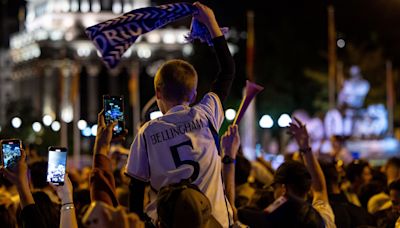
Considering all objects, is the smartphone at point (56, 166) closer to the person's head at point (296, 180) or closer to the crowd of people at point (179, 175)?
the crowd of people at point (179, 175)

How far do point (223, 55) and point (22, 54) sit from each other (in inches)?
4665

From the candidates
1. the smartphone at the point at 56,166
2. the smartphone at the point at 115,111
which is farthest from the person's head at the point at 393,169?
the smartphone at the point at 56,166

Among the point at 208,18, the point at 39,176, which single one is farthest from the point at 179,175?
the point at 39,176

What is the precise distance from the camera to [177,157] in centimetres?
576

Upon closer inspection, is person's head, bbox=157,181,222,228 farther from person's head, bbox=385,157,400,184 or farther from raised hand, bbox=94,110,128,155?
person's head, bbox=385,157,400,184

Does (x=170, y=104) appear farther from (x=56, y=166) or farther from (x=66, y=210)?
(x=66, y=210)

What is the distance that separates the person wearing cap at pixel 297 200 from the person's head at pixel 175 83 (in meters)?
0.93

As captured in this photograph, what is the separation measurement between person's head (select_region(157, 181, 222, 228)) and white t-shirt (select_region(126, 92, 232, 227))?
842 millimetres

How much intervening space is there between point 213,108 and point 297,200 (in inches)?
64.4

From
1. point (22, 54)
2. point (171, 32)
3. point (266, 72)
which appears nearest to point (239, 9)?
point (266, 72)

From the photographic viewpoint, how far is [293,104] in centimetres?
7119

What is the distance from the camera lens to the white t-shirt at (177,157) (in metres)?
5.73

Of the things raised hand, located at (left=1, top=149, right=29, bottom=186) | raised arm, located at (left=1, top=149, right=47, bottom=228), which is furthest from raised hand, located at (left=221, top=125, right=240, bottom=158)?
raised hand, located at (left=1, top=149, right=29, bottom=186)

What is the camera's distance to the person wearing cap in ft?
15.2
